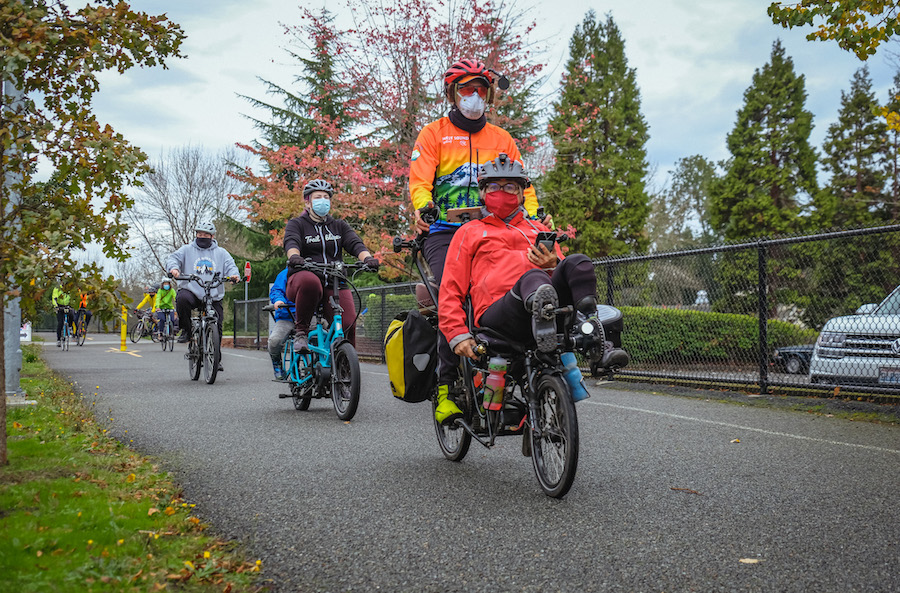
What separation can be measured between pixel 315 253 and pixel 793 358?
5.56 metres

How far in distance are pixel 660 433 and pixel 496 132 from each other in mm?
2645

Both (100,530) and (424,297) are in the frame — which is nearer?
(100,530)

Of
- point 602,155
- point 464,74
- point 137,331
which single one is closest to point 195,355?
point 464,74

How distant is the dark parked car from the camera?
28.9 feet

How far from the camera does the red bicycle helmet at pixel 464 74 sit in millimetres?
5094

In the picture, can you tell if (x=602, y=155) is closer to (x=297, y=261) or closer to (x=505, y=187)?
(x=297, y=261)

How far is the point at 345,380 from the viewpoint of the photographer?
6938 mm

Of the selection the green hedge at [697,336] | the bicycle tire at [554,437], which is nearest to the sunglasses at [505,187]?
the bicycle tire at [554,437]

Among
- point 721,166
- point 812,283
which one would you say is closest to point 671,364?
point 812,283

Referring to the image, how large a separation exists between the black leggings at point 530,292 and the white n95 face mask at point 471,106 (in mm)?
1654

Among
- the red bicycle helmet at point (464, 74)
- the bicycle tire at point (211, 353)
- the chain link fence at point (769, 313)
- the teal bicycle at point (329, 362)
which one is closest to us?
the red bicycle helmet at point (464, 74)

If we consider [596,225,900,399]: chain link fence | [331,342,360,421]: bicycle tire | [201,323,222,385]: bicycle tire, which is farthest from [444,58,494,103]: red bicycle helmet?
[201,323,222,385]: bicycle tire

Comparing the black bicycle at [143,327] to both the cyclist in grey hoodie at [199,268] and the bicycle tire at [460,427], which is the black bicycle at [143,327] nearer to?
the cyclist in grey hoodie at [199,268]

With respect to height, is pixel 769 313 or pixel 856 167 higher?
pixel 856 167
